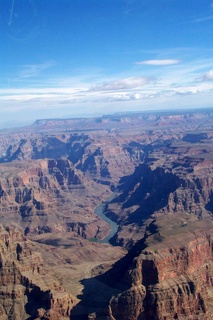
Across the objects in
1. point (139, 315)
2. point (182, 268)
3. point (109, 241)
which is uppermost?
point (182, 268)

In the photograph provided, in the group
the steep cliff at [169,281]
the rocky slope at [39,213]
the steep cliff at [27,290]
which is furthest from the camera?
the rocky slope at [39,213]

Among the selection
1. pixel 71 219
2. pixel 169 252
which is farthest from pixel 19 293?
pixel 71 219

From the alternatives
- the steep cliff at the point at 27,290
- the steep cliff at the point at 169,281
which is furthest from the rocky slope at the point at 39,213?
the steep cliff at the point at 169,281

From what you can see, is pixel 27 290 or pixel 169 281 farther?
pixel 27 290

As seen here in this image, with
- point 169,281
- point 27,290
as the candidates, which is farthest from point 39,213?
point 169,281

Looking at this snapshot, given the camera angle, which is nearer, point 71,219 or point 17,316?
point 17,316

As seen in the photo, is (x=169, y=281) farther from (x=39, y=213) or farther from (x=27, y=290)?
(x=39, y=213)

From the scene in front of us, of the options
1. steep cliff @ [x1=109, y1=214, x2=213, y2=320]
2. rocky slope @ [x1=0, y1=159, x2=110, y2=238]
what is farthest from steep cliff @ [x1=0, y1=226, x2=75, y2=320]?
rocky slope @ [x1=0, y1=159, x2=110, y2=238]

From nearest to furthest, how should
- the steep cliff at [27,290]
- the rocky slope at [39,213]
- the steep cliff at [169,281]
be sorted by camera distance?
1. the steep cliff at [169,281]
2. the steep cliff at [27,290]
3. the rocky slope at [39,213]

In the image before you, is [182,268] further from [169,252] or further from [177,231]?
[177,231]

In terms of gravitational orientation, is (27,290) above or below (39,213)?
above

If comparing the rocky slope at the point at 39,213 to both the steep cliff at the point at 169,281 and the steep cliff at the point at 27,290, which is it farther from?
the steep cliff at the point at 169,281
